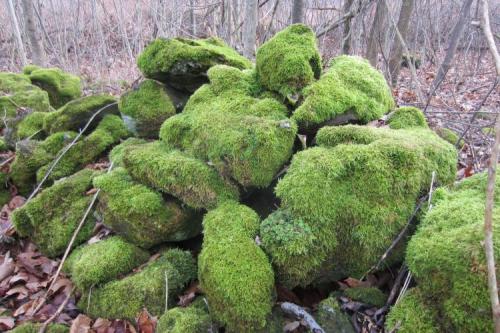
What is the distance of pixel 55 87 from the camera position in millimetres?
7738

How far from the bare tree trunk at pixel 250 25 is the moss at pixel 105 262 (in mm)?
4659

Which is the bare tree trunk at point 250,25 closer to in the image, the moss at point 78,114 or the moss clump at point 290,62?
the moss at point 78,114

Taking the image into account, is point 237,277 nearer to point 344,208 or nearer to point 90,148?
point 344,208

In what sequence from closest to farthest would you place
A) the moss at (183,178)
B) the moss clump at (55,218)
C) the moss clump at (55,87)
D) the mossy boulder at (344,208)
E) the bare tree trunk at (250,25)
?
1. the mossy boulder at (344,208)
2. the moss at (183,178)
3. the moss clump at (55,218)
4. the bare tree trunk at (250,25)
5. the moss clump at (55,87)

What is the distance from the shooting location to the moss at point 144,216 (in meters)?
3.54

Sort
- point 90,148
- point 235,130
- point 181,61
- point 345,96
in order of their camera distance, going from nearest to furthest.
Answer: point 235,130
point 345,96
point 181,61
point 90,148

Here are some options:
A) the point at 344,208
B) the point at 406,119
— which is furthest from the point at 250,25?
the point at 344,208

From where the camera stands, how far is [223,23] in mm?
10016

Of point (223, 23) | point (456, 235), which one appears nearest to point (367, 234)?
point (456, 235)

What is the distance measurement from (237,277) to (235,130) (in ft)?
4.71

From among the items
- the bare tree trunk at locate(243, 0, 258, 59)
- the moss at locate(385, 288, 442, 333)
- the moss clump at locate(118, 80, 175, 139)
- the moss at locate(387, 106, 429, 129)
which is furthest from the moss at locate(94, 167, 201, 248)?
the bare tree trunk at locate(243, 0, 258, 59)

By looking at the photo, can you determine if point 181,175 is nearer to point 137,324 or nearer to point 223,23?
point 137,324

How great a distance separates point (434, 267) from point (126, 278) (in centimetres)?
264

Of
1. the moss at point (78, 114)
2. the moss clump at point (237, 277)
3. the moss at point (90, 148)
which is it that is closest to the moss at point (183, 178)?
the moss clump at point (237, 277)
